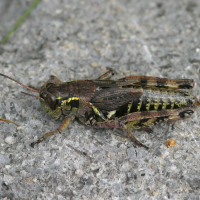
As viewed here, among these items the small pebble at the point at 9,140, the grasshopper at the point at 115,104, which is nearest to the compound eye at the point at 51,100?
the grasshopper at the point at 115,104

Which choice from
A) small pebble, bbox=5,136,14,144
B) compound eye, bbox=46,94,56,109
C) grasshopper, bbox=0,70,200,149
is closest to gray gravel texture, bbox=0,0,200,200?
small pebble, bbox=5,136,14,144

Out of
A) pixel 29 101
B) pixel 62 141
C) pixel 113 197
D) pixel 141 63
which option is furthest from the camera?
pixel 141 63

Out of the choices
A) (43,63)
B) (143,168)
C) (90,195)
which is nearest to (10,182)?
(90,195)

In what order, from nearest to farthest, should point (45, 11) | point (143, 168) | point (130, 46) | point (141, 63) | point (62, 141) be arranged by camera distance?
1. point (143, 168)
2. point (62, 141)
3. point (141, 63)
4. point (130, 46)
5. point (45, 11)

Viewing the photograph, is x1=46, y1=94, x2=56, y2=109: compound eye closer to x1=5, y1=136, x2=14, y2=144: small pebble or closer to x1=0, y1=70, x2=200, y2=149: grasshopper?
x1=0, y1=70, x2=200, y2=149: grasshopper

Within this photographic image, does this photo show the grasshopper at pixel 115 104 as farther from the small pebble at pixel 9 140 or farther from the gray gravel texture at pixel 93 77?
the small pebble at pixel 9 140

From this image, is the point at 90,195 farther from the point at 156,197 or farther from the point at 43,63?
the point at 43,63
